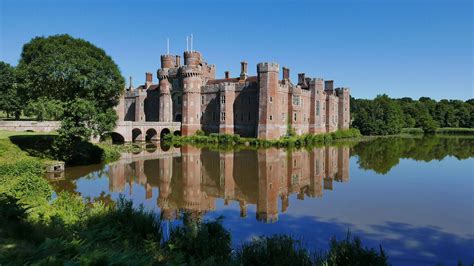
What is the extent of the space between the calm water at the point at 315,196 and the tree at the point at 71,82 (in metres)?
2.84

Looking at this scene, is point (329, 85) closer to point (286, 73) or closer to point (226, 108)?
point (286, 73)

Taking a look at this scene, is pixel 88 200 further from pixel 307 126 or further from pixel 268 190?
pixel 307 126

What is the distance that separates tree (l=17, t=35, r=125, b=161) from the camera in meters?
21.0

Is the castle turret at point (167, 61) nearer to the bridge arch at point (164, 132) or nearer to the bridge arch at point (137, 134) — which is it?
the bridge arch at point (164, 132)

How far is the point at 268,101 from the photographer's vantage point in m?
42.7

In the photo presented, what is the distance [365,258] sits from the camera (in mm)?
6797

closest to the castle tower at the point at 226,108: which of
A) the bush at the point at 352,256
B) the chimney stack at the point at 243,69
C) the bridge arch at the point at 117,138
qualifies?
the chimney stack at the point at 243,69

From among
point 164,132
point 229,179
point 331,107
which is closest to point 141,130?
point 164,132

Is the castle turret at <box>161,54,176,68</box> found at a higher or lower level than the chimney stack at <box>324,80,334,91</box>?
higher

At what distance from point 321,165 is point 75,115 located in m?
17.2

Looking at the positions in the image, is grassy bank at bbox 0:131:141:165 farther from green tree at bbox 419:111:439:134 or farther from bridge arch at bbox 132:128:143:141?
green tree at bbox 419:111:439:134

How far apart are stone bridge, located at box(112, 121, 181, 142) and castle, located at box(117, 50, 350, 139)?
69.8 inches

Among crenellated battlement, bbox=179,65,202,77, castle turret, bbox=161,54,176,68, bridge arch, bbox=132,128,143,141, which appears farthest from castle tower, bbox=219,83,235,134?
castle turret, bbox=161,54,176,68

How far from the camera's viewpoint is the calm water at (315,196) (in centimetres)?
1031
